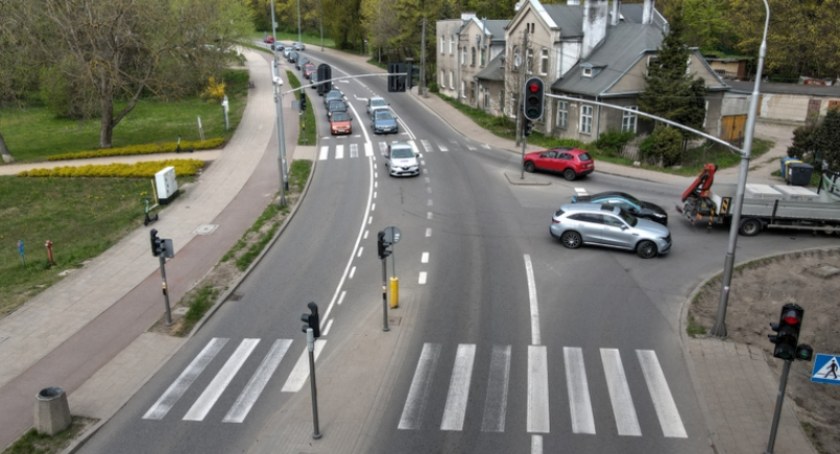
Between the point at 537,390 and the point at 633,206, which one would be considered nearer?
the point at 537,390

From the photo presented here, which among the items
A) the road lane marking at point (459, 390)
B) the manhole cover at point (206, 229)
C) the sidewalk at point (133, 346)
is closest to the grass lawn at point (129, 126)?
the manhole cover at point (206, 229)

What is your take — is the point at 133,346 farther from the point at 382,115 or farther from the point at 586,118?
the point at 382,115

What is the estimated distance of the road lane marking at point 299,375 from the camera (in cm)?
1477

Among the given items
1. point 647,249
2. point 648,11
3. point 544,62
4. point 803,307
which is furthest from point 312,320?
point 648,11

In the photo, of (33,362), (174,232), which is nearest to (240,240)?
(174,232)

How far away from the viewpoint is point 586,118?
41.3 meters

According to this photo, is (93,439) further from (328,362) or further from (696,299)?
(696,299)

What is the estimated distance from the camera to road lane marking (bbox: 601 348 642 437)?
13141 millimetres

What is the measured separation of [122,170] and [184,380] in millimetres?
24314

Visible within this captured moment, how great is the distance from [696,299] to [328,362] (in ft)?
36.3

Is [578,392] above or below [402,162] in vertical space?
below

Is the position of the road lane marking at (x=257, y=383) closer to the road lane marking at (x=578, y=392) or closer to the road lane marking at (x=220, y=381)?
the road lane marking at (x=220, y=381)

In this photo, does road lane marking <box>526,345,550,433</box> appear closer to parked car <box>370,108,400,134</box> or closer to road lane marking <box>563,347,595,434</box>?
road lane marking <box>563,347,595,434</box>

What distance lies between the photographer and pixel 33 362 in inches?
641
